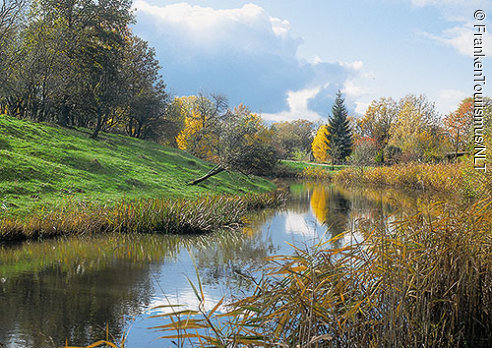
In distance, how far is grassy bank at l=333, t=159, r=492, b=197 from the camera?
19469 mm

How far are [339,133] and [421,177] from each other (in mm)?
38938

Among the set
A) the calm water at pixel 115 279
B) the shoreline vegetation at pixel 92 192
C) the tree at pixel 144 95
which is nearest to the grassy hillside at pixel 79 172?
the shoreline vegetation at pixel 92 192

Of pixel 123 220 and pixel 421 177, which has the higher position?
pixel 421 177

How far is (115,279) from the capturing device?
8203mm

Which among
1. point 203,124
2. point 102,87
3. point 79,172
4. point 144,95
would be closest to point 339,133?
point 203,124

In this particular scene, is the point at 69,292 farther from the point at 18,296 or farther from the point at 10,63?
the point at 10,63

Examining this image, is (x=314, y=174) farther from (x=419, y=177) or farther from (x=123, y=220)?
(x=123, y=220)

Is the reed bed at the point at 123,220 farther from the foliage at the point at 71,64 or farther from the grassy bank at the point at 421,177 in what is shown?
the foliage at the point at 71,64

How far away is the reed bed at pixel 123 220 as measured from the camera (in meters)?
11.1

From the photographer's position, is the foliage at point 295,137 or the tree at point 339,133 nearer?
the tree at point 339,133

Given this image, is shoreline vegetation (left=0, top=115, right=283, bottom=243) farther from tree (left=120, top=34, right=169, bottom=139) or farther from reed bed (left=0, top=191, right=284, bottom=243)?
tree (left=120, top=34, right=169, bottom=139)

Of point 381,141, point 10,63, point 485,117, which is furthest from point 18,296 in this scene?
point 381,141

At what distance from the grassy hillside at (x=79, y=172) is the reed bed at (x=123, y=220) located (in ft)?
3.88

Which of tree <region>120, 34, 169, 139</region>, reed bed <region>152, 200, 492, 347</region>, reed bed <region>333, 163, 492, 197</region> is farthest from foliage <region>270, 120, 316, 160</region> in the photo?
reed bed <region>152, 200, 492, 347</region>
